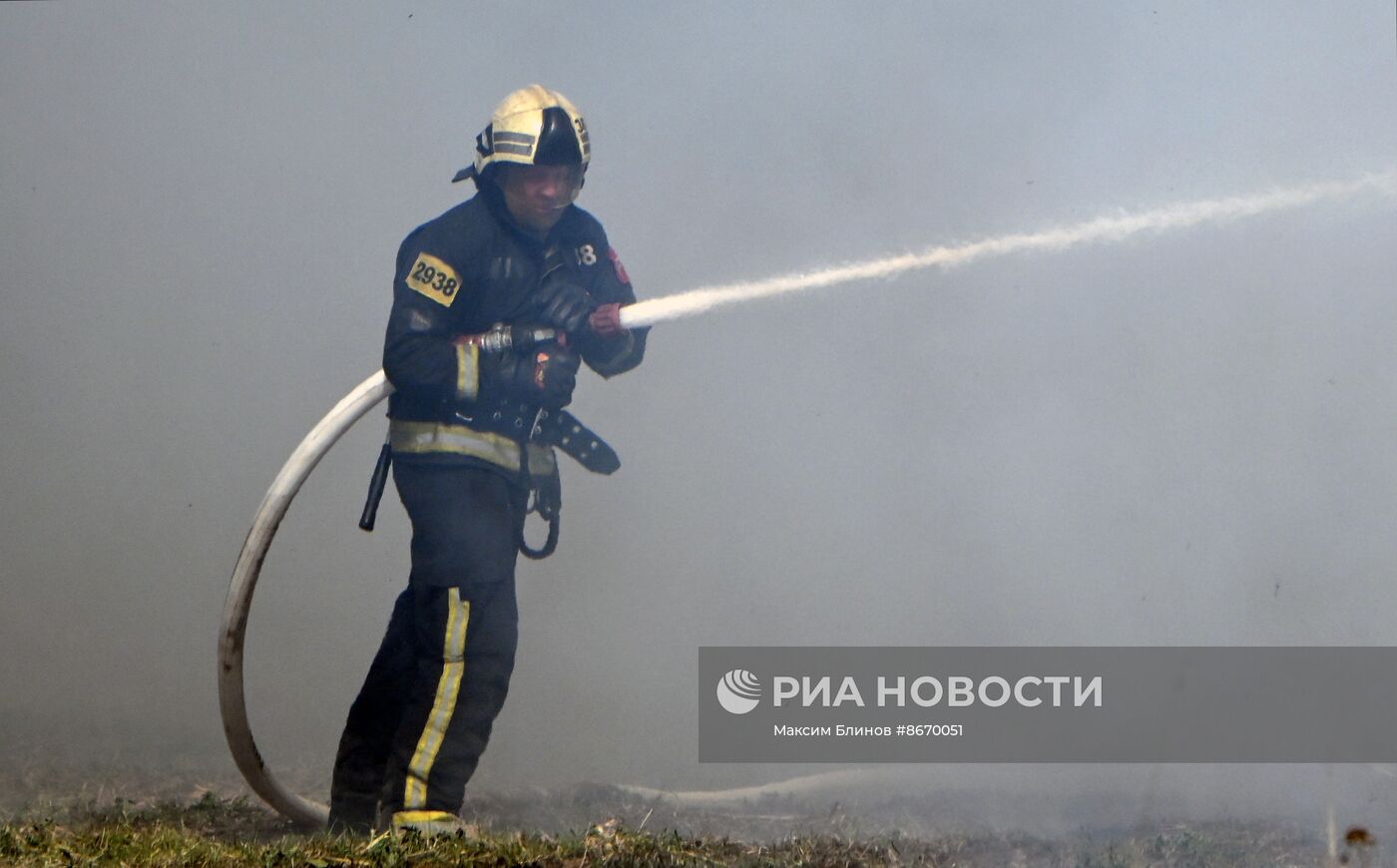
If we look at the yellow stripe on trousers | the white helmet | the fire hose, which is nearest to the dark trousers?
the yellow stripe on trousers

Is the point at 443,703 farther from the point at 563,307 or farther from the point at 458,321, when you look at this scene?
the point at 563,307

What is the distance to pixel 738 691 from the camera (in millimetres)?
5938

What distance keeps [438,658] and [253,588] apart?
0.82 meters

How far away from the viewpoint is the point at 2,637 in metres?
6.67

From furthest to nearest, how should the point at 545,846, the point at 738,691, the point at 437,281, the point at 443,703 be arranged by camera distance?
the point at 738,691 < the point at 437,281 < the point at 443,703 < the point at 545,846

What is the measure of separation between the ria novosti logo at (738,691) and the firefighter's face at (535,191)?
6.58 feet

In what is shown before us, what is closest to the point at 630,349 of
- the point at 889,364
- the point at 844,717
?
the point at 889,364

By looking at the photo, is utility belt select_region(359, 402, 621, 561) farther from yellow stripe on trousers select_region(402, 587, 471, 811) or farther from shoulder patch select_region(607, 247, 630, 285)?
shoulder patch select_region(607, 247, 630, 285)

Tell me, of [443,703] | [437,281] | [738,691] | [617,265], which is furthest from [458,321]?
[738,691]

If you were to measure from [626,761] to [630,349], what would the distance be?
183 centimetres

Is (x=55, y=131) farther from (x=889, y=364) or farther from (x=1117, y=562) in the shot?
(x=1117, y=562)

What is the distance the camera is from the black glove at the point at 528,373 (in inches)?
210

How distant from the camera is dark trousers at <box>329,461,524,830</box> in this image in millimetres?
5176

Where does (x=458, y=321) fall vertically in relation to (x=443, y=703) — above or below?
above
